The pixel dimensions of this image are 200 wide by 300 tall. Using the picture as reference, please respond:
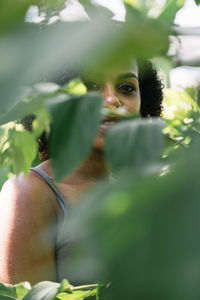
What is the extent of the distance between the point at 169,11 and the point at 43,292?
15.5 inches

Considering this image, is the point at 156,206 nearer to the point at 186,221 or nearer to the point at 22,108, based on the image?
the point at 186,221

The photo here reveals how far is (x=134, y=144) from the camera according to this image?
35 centimetres

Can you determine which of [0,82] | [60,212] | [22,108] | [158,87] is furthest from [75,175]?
[0,82]

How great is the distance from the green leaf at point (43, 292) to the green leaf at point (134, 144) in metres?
0.33

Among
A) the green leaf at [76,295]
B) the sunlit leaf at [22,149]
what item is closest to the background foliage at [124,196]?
the sunlit leaf at [22,149]

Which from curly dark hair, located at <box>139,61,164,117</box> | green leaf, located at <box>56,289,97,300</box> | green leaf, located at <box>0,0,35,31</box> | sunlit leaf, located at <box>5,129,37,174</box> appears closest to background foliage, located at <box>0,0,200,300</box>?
green leaf, located at <box>0,0,35,31</box>

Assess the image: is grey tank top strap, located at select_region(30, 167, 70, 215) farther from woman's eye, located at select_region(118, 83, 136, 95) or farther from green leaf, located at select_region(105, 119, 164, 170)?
green leaf, located at select_region(105, 119, 164, 170)

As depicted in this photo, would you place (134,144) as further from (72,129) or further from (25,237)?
(25,237)

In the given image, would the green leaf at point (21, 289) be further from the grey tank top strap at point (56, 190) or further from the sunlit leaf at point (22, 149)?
the grey tank top strap at point (56, 190)

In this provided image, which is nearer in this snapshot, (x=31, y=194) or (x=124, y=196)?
(x=124, y=196)

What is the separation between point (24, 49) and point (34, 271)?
113 cm

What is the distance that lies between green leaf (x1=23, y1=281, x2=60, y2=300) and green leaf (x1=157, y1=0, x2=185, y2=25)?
0.37m

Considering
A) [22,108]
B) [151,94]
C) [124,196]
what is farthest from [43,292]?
[151,94]

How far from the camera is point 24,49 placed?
264mm
